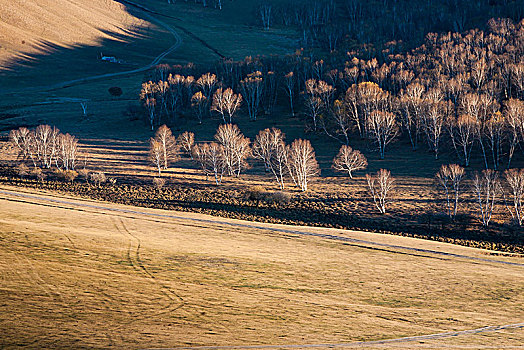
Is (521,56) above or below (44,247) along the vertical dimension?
above

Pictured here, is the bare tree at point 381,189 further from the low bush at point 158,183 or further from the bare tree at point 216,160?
the low bush at point 158,183

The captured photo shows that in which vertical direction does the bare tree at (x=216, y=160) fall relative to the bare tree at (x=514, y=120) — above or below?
below

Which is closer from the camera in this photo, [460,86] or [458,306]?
[458,306]

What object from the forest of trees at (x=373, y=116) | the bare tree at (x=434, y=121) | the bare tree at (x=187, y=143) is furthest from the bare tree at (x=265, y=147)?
the bare tree at (x=434, y=121)

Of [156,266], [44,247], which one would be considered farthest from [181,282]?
[44,247]

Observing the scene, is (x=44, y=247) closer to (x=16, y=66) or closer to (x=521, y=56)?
(x=521, y=56)

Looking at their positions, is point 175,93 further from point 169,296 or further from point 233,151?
point 169,296

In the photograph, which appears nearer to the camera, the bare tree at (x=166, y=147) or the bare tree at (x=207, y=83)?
the bare tree at (x=166, y=147)

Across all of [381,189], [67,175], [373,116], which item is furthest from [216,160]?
[373,116]
